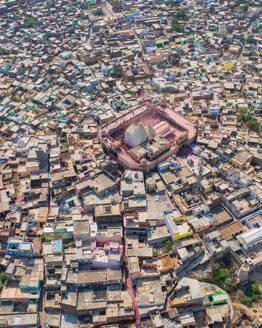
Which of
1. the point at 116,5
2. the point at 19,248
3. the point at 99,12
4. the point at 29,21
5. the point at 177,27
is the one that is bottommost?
the point at 19,248

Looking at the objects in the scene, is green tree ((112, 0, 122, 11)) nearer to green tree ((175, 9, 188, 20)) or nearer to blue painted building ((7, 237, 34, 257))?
green tree ((175, 9, 188, 20))

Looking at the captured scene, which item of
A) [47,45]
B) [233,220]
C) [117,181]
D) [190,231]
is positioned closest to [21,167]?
[117,181]

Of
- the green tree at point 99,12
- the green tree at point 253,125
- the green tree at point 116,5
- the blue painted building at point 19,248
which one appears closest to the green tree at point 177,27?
the green tree at point 116,5

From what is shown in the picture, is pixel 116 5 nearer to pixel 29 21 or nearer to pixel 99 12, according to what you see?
pixel 99 12

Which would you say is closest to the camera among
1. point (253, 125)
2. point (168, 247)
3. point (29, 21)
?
point (168, 247)

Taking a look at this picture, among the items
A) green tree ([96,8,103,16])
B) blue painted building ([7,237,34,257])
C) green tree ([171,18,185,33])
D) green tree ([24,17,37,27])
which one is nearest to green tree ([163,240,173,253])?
blue painted building ([7,237,34,257])

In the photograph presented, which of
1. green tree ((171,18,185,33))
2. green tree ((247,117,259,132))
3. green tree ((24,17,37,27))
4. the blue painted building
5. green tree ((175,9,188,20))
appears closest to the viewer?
the blue painted building

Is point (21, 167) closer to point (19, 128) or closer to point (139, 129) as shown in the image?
point (19, 128)

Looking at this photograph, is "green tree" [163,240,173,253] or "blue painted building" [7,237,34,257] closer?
"blue painted building" [7,237,34,257]

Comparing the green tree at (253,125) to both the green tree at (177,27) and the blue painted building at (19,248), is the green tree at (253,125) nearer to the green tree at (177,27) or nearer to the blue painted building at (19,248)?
the blue painted building at (19,248)

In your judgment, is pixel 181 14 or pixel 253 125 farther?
pixel 181 14

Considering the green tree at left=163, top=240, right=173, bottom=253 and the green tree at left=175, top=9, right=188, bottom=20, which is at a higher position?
the green tree at left=175, top=9, right=188, bottom=20

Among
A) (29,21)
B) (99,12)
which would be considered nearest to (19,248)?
(29,21)
